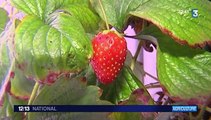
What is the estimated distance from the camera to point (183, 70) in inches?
14.8

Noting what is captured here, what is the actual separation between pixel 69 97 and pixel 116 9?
12 centimetres

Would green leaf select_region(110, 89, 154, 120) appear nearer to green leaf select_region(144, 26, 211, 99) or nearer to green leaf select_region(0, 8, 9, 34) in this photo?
green leaf select_region(144, 26, 211, 99)

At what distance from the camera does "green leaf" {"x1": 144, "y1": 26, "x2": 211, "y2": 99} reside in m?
0.36

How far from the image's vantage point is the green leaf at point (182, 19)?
13.8 inches

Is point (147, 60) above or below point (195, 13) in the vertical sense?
below

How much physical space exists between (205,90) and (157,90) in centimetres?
15

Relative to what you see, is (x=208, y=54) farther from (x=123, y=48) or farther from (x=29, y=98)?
(x=29, y=98)

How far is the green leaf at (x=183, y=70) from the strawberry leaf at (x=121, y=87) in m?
0.05

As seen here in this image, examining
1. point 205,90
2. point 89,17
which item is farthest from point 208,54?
point 89,17

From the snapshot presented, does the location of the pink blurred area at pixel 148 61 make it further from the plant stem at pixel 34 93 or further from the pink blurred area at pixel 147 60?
the plant stem at pixel 34 93

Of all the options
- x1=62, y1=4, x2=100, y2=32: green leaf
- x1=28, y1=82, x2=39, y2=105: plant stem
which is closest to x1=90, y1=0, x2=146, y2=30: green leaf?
x1=62, y1=4, x2=100, y2=32: green leaf

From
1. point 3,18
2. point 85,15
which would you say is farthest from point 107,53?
point 3,18

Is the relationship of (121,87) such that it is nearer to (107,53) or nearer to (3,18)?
(107,53)

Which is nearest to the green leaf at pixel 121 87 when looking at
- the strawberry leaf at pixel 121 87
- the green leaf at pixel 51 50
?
the strawberry leaf at pixel 121 87
